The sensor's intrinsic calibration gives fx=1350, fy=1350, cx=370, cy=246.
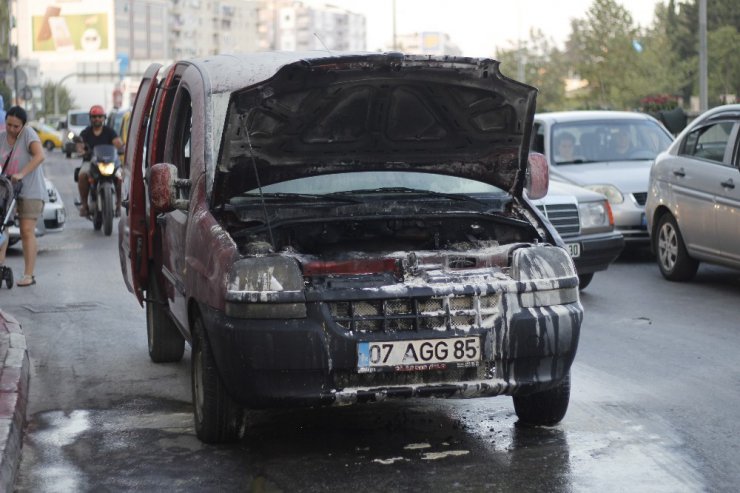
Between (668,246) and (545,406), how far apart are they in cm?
673

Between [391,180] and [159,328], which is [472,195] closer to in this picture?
[391,180]

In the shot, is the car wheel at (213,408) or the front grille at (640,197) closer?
the car wheel at (213,408)

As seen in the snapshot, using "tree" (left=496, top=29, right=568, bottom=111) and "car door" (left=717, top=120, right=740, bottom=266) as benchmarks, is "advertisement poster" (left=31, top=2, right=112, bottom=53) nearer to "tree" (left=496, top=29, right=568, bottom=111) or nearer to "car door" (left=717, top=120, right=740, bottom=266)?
"tree" (left=496, top=29, right=568, bottom=111)

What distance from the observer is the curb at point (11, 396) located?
19.0 ft

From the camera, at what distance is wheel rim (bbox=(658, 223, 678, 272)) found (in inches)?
502

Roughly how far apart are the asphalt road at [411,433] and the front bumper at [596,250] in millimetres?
1684

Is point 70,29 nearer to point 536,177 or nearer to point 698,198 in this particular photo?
point 698,198

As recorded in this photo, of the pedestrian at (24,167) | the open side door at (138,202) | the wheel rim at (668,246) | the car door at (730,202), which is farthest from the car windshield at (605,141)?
the open side door at (138,202)

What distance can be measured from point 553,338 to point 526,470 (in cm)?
61

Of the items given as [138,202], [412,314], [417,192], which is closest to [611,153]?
[138,202]

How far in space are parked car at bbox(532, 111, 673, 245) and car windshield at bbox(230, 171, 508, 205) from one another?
7437 millimetres

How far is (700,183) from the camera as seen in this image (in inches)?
477

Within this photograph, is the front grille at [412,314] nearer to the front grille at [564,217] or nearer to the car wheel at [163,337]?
the car wheel at [163,337]

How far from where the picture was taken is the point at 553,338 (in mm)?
5984
